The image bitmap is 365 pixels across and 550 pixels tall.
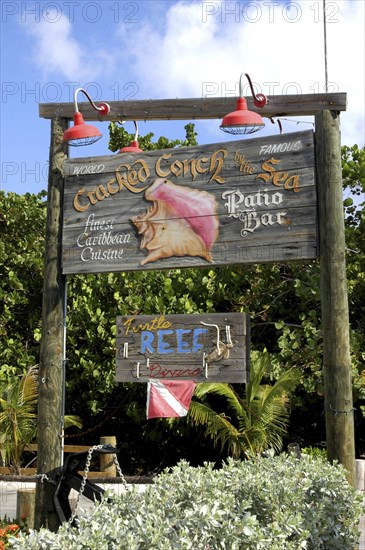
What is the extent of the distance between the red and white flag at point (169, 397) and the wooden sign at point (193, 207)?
1.19 m

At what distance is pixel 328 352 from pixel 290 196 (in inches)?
59.7

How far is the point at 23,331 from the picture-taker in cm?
1759

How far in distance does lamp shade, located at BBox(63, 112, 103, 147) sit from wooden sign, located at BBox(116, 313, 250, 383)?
1.89 metres

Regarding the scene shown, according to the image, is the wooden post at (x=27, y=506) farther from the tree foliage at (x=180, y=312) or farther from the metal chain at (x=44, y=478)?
the tree foliage at (x=180, y=312)

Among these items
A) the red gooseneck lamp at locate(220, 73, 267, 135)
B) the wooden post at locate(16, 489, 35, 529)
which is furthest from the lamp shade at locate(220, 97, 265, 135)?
the wooden post at locate(16, 489, 35, 529)

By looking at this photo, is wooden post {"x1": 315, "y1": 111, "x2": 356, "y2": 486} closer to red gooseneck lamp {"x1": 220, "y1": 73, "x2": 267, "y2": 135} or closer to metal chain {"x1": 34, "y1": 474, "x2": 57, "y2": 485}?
red gooseneck lamp {"x1": 220, "y1": 73, "x2": 267, "y2": 135}

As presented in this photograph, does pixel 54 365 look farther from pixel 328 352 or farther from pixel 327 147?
pixel 327 147

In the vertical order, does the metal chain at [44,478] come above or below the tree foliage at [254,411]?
below

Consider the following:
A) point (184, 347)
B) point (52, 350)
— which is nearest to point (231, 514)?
point (184, 347)

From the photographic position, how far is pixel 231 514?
15.1ft

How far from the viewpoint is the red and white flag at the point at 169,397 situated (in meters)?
7.60

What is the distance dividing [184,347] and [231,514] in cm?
320

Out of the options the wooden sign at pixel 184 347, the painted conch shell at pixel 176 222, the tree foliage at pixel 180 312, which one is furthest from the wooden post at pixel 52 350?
the tree foliage at pixel 180 312

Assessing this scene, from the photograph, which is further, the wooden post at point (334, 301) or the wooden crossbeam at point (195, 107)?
the wooden crossbeam at point (195, 107)
